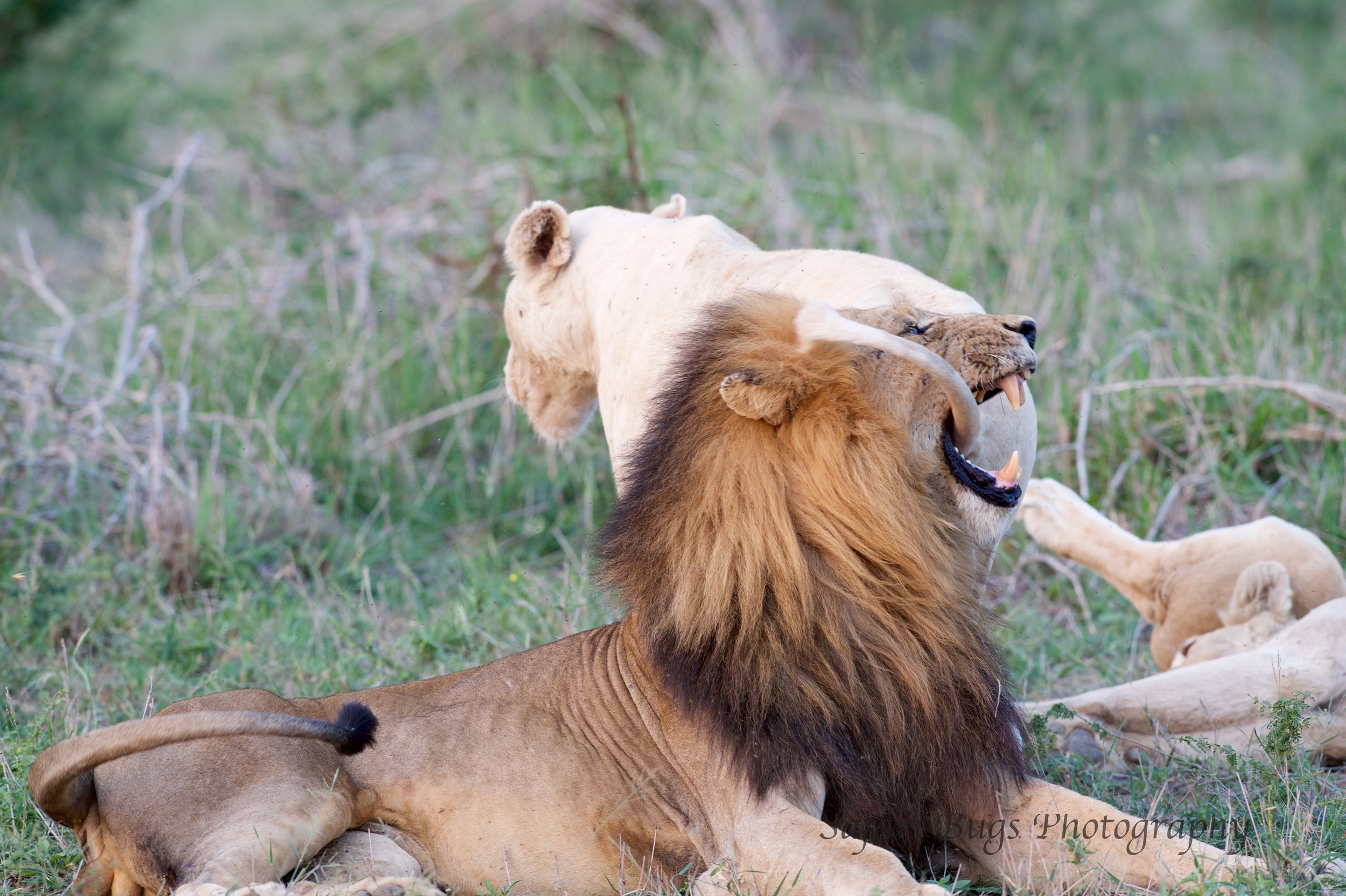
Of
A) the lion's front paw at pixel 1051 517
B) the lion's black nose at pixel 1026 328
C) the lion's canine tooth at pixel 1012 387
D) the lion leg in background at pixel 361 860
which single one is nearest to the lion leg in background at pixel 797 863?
the lion leg in background at pixel 361 860

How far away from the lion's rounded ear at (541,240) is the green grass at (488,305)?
3.23 ft

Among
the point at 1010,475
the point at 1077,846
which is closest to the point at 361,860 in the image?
the point at 1077,846

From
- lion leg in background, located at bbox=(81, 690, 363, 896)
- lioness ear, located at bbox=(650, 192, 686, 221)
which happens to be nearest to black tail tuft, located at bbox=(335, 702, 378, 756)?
lion leg in background, located at bbox=(81, 690, 363, 896)

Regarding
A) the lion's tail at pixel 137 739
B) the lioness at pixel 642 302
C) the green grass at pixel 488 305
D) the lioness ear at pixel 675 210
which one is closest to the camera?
the lion's tail at pixel 137 739

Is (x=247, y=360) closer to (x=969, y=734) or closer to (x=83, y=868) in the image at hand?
(x=83, y=868)

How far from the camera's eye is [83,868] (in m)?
2.82

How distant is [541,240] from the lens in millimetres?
3922

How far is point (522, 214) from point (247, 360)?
2686mm

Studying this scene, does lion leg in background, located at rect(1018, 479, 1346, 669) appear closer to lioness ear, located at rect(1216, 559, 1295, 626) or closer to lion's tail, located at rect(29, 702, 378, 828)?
lioness ear, located at rect(1216, 559, 1295, 626)

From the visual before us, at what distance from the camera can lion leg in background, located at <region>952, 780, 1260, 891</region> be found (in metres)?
2.57

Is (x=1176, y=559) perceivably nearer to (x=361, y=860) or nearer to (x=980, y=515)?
(x=980, y=515)

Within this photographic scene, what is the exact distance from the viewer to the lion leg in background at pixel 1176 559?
3.81 metres

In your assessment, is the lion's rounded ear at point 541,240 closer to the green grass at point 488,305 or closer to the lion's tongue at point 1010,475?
A: the green grass at point 488,305

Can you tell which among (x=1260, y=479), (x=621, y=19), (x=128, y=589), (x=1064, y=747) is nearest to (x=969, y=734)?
(x=1064, y=747)
